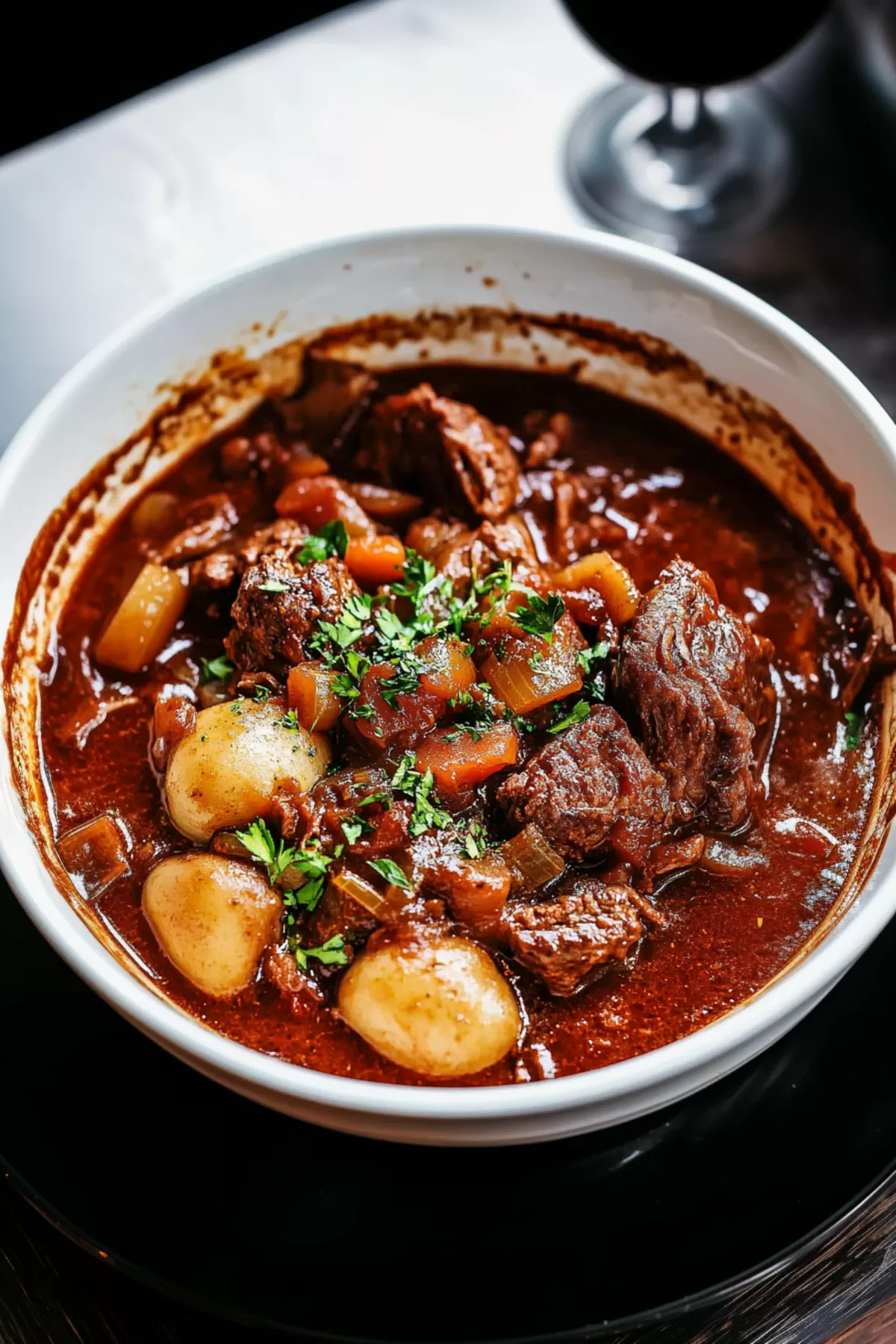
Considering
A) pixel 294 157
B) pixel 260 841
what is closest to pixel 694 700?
pixel 260 841

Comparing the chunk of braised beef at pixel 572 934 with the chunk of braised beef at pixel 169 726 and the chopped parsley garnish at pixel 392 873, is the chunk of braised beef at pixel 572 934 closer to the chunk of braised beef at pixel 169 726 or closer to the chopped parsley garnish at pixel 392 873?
the chopped parsley garnish at pixel 392 873

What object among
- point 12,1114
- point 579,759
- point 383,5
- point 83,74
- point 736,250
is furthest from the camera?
point 83,74

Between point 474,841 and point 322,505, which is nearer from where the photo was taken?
point 474,841

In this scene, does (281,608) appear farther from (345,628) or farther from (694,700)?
(694,700)

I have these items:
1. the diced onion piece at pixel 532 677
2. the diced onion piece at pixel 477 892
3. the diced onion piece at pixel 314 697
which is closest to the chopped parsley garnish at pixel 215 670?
the diced onion piece at pixel 314 697

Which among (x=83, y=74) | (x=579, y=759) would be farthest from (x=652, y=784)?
(x=83, y=74)

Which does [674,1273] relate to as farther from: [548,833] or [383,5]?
[383,5]
